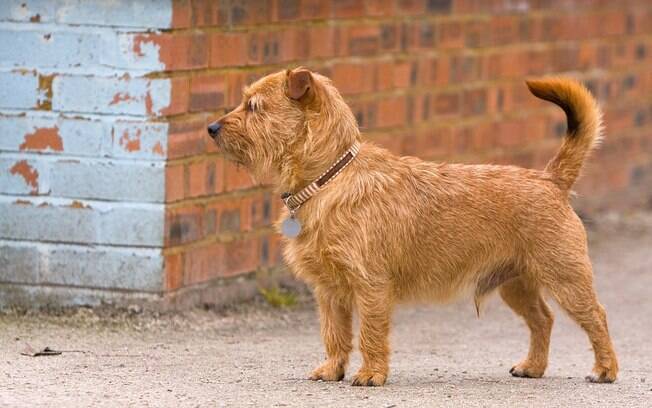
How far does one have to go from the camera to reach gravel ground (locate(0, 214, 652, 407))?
579cm

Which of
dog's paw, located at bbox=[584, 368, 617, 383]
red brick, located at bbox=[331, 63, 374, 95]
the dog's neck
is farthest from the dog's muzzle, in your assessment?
red brick, located at bbox=[331, 63, 374, 95]

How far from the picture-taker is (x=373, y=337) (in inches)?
235

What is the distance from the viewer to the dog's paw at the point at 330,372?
6188 millimetres

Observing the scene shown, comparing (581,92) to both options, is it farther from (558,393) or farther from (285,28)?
(285,28)

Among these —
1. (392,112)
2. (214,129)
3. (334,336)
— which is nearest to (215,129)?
(214,129)

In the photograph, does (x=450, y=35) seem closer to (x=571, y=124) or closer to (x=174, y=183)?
(x=174, y=183)

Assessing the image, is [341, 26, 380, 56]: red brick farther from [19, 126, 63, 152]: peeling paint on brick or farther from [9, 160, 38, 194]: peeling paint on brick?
[9, 160, 38, 194]: peeling paint on brick

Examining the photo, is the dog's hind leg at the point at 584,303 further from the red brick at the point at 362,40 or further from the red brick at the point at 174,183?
the red brick at the point at 362,40

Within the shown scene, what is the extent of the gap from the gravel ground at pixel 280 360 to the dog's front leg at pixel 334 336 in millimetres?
71

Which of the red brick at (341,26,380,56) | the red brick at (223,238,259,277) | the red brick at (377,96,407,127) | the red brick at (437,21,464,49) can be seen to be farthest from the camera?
the red brick at (437,21,464,49)

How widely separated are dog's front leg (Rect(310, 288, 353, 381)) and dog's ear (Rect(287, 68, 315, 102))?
2.83 feet

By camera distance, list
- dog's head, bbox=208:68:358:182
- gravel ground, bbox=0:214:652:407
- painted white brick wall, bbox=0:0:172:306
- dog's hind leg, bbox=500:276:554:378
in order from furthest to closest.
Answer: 1. painted white brick wall, bbox=0:0:172:306
2. dog's hind leg, bbox=500:276:554:378
3. dog's head, bbox=208:68:358:182
4. gravel ground, bbox=0:214:652:407

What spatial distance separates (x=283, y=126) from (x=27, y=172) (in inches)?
75.0

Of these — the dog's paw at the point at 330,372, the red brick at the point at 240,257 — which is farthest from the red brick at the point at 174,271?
the dog's paw at the point at 330,372
